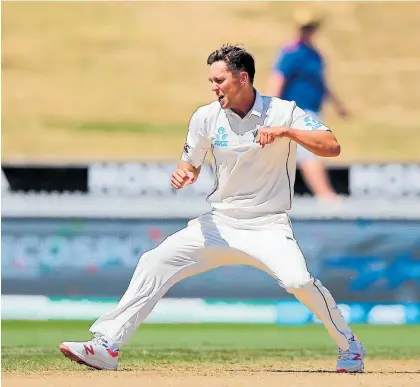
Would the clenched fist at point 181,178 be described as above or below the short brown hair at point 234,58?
below

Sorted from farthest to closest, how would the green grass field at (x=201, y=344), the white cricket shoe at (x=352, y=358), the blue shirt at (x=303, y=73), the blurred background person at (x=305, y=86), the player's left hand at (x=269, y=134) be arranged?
the blue shirt at (x=303, y=73), the blurred background person at (x=305, y=86), the green grass field at (x=201, y=344), the white cricket shoe at (x=352, y=358), the player's left hand at (x=269, y=134)

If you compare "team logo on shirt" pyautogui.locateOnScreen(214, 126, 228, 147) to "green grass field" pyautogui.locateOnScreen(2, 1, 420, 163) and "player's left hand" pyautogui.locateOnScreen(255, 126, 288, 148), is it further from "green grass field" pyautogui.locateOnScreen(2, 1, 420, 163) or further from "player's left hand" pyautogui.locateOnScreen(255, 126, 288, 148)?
"green grass field" pyautogui.locateOnScreen(2, 1, 420, 163)

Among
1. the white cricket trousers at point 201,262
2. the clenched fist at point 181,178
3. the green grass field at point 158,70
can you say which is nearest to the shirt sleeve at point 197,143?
the clenched fist at point 181,178

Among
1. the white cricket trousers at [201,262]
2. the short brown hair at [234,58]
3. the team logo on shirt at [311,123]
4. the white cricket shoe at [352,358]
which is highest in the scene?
the short brown hair at [234,58]

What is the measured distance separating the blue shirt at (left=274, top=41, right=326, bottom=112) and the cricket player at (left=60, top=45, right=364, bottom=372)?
695 cm

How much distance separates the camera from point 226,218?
675 centimetres

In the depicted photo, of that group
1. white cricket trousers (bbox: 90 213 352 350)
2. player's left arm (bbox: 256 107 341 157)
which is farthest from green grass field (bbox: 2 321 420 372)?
player's left arm (bbox: 256 107 341 157)

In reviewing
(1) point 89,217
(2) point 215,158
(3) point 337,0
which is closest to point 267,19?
(3) point 337,0

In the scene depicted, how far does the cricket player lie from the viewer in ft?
21.6

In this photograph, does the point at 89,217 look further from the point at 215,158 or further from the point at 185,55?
the point at 185,55

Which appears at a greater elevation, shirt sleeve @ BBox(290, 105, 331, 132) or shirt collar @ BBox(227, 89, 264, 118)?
shirt collar @ BBox(227, 89, 264, 118)

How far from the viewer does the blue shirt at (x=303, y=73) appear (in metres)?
13.7

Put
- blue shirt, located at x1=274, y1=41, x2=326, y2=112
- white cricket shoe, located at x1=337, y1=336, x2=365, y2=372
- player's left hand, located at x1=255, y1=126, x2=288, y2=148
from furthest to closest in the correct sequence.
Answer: blue shirt, located at x1=274, y1=41, x2=326, y2=112 < white cricket shoe, located at x1=337, y1=336, x2=365, y2=372 < player's left hand, located at x1=255, y1=126, x2=288, y2=148

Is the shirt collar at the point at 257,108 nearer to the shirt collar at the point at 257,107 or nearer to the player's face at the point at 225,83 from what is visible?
the shirt collar at the point at 257,107
